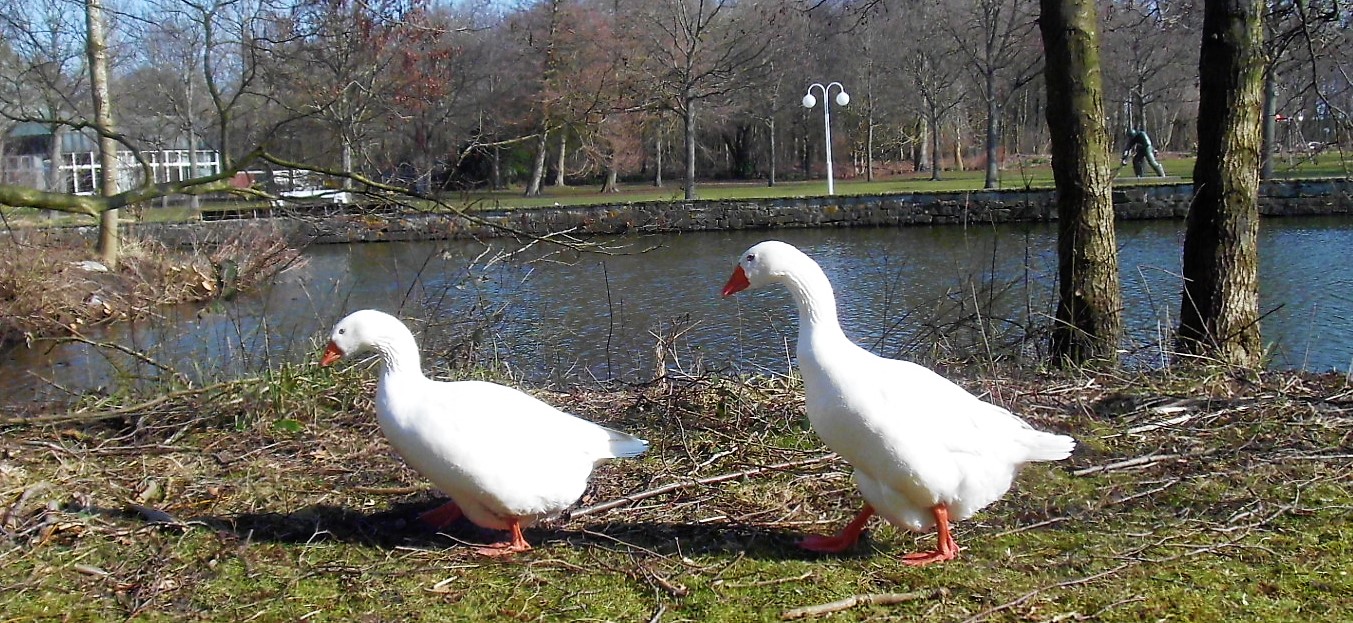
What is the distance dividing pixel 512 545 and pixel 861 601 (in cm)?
144

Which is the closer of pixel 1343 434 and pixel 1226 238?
pixel 1343 434

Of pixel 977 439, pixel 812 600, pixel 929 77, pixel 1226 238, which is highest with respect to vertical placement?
pixel 929 77

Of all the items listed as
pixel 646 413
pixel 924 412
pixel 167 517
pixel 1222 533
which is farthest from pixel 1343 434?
pixel 167 517

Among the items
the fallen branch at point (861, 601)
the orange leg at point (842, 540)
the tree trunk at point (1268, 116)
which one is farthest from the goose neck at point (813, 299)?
the tree trunk at point (1268, 116)

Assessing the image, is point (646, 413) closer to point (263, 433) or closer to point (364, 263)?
point (263, 433)

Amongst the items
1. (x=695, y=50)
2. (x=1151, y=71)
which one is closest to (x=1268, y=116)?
(x=1151, y=71)

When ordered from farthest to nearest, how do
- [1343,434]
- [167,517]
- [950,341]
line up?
[950,341] → [1343,434] → [167,517]

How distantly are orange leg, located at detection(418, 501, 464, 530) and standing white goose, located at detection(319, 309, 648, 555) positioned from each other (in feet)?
0.61

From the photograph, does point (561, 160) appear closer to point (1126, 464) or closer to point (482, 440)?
point (1126, 464)

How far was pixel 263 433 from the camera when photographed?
584 centimetres

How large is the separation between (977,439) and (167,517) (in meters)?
3.41

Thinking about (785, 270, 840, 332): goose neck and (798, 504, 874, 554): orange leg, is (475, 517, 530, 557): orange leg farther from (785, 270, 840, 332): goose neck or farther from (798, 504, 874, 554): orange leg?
(785, 270, 840, 332): goose neck

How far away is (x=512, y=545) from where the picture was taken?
417cm

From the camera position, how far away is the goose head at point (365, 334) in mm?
4230
